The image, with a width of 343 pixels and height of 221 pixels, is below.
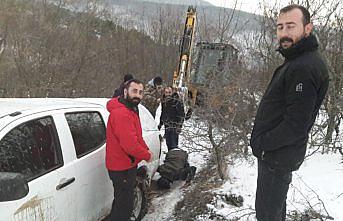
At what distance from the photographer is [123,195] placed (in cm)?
427

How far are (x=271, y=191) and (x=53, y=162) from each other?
187 centimetres

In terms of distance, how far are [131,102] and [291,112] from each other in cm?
214

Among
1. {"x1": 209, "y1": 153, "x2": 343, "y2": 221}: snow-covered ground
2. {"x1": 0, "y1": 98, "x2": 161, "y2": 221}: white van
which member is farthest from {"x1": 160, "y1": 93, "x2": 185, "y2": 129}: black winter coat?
{"x1": 0, "y1": 98, "x2": 161, "y2": 221}: white van

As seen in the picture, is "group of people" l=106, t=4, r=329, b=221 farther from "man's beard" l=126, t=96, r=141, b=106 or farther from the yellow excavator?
the yellow excavator

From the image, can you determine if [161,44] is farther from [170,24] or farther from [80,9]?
[80,9]

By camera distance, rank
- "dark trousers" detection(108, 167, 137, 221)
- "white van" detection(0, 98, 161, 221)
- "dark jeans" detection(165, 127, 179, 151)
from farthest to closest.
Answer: "dark jeans" detection(165, 127, 179, 151) → "dark trousers" detection(108, 167, 137, 221) → "white van" detection(0, 98, 161, 221)

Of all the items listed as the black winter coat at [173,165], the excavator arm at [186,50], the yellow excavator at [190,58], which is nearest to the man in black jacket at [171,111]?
the yellow excavator at [190,58]

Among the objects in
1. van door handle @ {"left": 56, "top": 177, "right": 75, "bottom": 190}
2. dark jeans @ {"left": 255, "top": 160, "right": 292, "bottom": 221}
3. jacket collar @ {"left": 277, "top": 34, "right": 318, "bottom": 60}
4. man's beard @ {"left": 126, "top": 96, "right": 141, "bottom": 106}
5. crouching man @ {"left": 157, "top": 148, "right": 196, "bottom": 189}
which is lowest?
crouching man @ {"left": 157, "top": 148, "right": 196, "bottom": 189}

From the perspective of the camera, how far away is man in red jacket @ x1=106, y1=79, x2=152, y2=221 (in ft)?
13.4

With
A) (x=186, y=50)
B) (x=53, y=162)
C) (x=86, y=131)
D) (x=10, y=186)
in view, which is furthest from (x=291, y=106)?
(x=186, y=50)

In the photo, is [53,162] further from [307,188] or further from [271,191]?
[307,188]

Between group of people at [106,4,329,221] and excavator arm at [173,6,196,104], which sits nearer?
group of people at [106,4,329,221]

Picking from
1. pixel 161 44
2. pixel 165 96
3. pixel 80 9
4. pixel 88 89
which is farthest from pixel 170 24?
pixel 165 96

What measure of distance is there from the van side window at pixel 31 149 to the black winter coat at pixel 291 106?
5.82 feet
